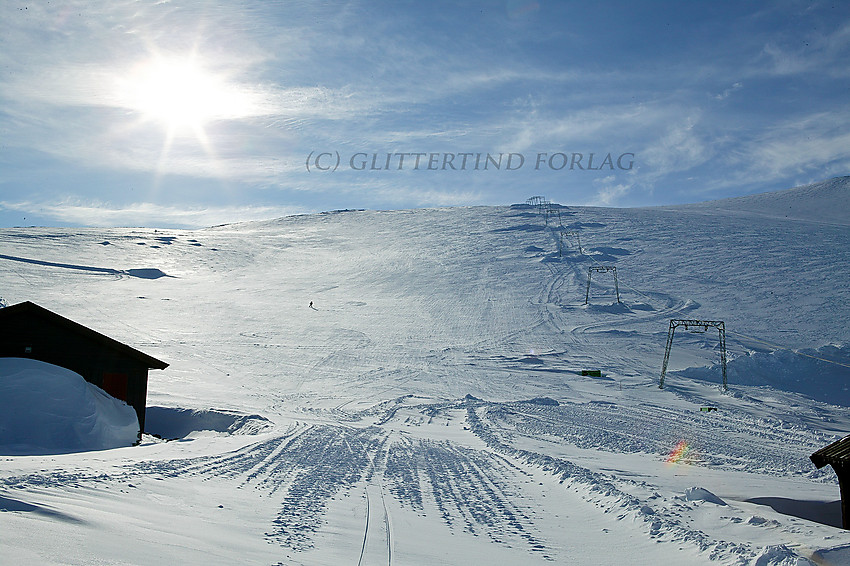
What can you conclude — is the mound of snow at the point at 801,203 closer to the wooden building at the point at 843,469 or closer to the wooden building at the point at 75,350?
the wooden building at the point at 843,469

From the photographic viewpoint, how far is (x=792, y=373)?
28031 millimetres

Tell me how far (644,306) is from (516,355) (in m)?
13.9

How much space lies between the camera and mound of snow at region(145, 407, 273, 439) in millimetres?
16645

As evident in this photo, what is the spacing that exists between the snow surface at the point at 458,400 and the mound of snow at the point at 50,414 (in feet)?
4.61

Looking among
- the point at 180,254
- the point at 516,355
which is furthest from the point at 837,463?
the point at 180,254

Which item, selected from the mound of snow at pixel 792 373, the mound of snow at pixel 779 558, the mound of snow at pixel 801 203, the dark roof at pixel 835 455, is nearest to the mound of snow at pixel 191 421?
the dark roof at pixel 835 455

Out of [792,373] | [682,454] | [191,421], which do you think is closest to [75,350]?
[191,421]

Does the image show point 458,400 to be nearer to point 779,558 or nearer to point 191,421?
point 191,421

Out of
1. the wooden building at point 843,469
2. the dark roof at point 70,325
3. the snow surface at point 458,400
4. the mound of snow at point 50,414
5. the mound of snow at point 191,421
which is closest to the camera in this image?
the snow surface at point 458,400

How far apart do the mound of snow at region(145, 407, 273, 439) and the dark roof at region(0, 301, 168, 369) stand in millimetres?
1950

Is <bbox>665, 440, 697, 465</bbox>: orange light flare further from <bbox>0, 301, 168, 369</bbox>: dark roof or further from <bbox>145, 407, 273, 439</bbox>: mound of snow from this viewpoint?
<bbox>0, 301, 168, 369</bbox>: dark roof

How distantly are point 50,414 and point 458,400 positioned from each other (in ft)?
43.8

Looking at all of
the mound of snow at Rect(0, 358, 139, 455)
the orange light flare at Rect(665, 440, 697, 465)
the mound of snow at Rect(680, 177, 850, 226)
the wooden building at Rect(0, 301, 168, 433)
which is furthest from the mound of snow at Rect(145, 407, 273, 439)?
the mound of snow at Rect(680, 177, 850, 226)

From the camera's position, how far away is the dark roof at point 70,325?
14.4m
